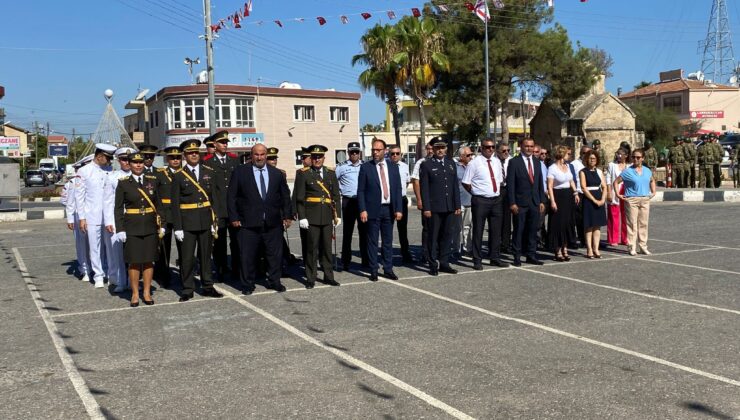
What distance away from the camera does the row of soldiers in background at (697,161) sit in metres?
25.5

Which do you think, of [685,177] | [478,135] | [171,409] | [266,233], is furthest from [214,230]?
[478,135]

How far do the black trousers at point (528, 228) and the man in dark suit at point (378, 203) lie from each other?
1988 mm

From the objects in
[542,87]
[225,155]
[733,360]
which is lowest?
[733,360]

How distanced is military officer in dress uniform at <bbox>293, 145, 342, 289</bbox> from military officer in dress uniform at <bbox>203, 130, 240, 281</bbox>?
95 centimetres

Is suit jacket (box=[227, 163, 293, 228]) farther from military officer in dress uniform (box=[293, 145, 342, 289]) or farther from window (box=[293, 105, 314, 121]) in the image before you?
window (box=[293, 105, 314, 121])

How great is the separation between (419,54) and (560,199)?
27.4m

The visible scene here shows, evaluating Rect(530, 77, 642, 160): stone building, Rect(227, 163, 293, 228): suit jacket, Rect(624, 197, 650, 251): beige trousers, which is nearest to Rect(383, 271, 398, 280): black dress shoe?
Rect(227, 163, 293, 228): suit jacket

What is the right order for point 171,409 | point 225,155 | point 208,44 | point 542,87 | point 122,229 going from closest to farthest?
point 171,409 < point 122,229 < point 225,155 < point 208,44 < point 542,87

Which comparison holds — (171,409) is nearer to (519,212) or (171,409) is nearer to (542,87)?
(519,212)

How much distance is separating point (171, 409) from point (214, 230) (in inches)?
170

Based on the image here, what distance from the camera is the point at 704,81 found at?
8100 centimetres

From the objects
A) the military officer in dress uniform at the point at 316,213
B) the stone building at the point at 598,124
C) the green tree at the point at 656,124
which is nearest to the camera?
the military officer in dress uniform at the point at 316,213

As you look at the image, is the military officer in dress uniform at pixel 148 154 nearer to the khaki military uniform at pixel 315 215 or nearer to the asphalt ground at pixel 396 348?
the asphalt ground at pixel 396 348

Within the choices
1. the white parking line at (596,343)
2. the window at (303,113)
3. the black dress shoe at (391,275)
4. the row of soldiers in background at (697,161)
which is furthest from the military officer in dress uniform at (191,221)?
the window at (303,113)
